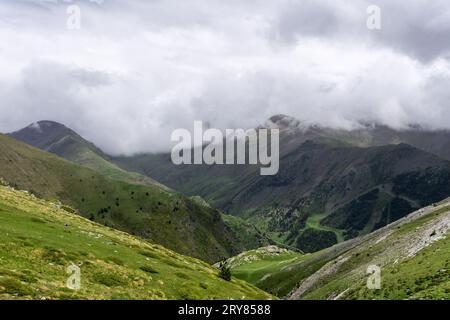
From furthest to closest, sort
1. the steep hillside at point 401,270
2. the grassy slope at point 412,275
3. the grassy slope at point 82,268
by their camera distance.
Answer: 1. the steep hillside at point 401,270
2. the grassy slope at point 412,275
3. the grassy slope at point 82,268

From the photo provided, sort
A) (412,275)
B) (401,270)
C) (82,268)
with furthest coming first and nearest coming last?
(401,270)
(412,275)
(82,268)

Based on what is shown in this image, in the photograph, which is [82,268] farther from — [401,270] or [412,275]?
[401,270]

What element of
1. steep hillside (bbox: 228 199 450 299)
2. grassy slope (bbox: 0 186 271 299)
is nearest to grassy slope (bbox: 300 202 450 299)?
steep hillside (bbox: 228 199 450 299)

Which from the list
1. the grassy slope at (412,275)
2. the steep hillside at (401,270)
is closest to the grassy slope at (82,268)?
the steep hillside at (401,270)

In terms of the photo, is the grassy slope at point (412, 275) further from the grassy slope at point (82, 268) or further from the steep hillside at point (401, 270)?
the grassy slope at point (82, 268)

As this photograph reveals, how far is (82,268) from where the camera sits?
55.0 meters

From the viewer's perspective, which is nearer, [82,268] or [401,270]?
[82,268]

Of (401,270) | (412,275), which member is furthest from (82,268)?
(401,270)

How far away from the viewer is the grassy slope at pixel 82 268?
4247cm
